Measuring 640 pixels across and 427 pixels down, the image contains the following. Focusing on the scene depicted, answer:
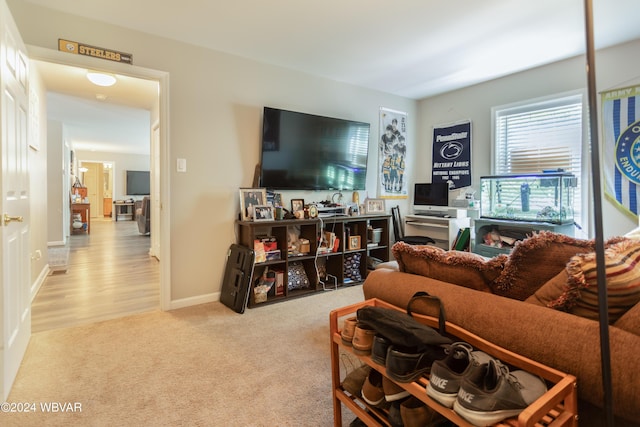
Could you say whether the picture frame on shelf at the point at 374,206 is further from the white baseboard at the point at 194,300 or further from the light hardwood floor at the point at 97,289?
the light hardwood floor at the point at 97,289

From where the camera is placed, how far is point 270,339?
7.75 feet

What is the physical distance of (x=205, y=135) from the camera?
312 cm

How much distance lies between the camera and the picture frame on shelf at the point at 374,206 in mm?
4117

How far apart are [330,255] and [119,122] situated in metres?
5.46

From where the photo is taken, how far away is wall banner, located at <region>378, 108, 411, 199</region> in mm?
4520

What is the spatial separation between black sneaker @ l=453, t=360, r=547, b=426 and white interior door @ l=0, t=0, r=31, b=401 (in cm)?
213

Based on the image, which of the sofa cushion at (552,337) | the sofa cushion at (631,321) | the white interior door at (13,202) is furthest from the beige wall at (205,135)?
the sofa cushion at (631,321)

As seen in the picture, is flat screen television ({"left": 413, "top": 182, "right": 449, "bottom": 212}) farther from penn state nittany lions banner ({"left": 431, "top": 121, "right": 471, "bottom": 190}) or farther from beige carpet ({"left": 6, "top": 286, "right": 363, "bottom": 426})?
beige carpet ({"left": 6, "top": 286, "right": 363, "bottom": 426})

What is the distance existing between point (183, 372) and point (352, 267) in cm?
228

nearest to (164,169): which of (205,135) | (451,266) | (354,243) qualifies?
(205,135)

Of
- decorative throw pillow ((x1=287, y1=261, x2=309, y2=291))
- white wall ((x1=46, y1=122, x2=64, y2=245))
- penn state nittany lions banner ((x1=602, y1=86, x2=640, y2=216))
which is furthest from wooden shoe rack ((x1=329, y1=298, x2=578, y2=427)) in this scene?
white wall ((x1=46, y1=122, x2=64, y2=245))

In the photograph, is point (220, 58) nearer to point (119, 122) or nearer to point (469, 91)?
point (469, 91)

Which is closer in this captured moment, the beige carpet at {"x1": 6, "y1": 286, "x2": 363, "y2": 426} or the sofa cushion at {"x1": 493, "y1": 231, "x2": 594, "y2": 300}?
the sofa cushion at {"x1": 493, "y1": 231, "x2": 594, "y2": 300}

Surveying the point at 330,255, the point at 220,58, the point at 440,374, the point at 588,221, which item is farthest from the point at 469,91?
the point at 440,374
